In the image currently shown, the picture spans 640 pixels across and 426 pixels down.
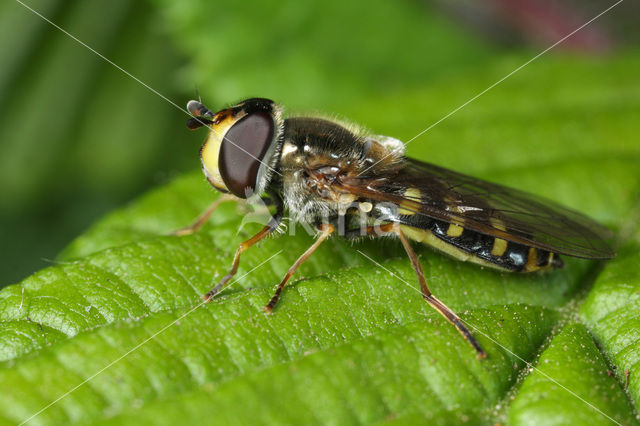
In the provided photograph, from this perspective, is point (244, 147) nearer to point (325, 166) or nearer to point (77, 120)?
point (325, 166)

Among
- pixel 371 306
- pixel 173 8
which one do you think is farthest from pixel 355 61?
pixel 371 306

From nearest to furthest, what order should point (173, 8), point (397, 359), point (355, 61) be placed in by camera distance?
1. point (397, 359)
2. point (173, 8)
3. point (355, 61)

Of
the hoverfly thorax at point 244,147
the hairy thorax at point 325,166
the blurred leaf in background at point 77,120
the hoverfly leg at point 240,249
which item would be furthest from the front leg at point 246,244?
the blurred leaf in background at point 77,120

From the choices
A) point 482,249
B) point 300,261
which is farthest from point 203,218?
point 482,249

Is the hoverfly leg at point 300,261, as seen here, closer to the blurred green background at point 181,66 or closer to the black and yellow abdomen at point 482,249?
the black and yellow abdomen at point 482,249

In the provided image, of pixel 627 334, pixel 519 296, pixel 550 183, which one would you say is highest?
pixel 550 183

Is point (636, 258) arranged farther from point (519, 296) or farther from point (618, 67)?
point (618, 67)

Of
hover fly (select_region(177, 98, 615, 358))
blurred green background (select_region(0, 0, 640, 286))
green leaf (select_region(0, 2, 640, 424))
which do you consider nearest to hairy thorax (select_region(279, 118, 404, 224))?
hover fly (select_region(177, 98, 615, 358))
